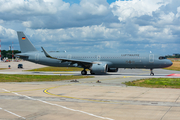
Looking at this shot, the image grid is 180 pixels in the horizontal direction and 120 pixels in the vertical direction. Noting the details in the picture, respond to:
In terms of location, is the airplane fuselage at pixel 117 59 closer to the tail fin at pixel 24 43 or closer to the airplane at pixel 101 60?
the airplane at pixel 101 60

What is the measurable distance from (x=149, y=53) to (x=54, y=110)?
34074mm

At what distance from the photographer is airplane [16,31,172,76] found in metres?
42.5

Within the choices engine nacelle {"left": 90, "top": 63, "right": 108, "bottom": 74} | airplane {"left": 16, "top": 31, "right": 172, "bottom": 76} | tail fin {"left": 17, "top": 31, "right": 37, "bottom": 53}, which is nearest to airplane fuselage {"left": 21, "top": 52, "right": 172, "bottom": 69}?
airplane {"left": 16, "top": 31, "right": 172, "bottom": 76}

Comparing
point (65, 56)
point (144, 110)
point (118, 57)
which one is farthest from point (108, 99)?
point (65, 56)

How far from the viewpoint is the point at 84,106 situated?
14.4 m

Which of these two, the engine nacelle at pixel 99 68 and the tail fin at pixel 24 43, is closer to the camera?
the engine nacelle at pixel 99 68

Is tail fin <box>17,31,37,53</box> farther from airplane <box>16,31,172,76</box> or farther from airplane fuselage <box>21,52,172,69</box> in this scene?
airplane fuselage <box>21,52,172,69</box>

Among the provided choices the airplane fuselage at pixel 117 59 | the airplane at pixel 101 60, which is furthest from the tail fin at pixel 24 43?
the airplane fuselage at pixel 117 59

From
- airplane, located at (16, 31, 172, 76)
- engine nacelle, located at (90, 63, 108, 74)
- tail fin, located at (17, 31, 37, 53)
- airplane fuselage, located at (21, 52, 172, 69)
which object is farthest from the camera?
tail fin, located at (17, 31, 37, 53)

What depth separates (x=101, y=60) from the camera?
45156mm

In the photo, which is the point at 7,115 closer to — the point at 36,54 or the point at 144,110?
the point at 144,110

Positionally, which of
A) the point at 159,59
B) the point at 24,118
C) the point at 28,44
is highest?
the point at 28,44

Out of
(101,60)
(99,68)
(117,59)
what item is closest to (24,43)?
(101,60)

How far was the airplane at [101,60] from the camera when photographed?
4247 cm
